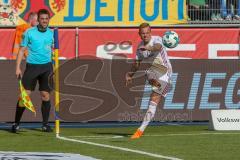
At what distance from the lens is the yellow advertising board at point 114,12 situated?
2289 centimetres

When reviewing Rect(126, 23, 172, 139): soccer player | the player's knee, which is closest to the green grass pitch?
Rect(126, 23, 172, 139): soccer player

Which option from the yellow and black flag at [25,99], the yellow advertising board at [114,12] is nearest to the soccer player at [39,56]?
the yellow and black flag at [25,99]

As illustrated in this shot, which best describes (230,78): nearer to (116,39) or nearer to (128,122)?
(128,122)

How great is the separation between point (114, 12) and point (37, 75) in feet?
30.7

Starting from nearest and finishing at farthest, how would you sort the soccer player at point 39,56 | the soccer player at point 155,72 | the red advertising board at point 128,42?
the soccer player at point 155,72, the soccer player at point 39,56, the red advertising board at point 128,42

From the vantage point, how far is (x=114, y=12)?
23.1 meters

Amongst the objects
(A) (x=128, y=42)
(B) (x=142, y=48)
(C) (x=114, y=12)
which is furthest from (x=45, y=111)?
(C) (x=114, y=12)

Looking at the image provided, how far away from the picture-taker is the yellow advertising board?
2289 cm

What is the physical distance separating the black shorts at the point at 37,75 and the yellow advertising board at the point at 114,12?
8.74 m

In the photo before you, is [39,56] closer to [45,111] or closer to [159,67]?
[45,111]

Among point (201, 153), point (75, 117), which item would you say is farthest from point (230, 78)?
point (201, 153)

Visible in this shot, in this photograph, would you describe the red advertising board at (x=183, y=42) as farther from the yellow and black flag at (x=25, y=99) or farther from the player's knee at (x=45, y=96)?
the yellow and black flag at (x=25, y=99)

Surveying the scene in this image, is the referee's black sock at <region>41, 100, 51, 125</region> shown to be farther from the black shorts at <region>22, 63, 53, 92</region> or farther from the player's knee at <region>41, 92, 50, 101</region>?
the black shorts at <region>22, 63, 53, 92</region>

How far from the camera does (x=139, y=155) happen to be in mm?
10211
